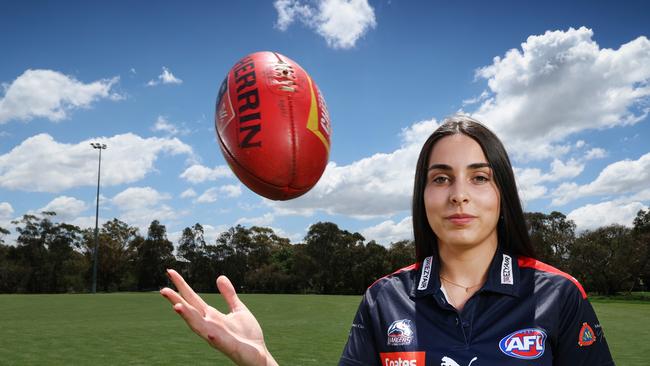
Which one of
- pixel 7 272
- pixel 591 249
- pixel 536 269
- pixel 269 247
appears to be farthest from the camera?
pixel 269 247

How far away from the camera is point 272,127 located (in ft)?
12.3

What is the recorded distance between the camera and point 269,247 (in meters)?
71.0

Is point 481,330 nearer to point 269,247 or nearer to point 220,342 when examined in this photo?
point 220,342

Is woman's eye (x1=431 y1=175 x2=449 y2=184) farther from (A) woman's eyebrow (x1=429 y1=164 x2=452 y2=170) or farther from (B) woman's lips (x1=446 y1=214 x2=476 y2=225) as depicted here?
(B) woman's lips (x1=446 y1=214 x2=476 y2=225)

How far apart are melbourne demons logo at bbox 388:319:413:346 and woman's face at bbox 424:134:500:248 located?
364mm

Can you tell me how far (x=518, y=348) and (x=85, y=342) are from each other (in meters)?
11.9

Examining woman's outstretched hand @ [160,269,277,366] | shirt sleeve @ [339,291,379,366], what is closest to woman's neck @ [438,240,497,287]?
shirt sleeve @ [339,291,379,366]

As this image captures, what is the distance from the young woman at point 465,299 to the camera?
192 centimetres

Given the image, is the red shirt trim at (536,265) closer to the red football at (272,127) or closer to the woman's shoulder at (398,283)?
the woman's shoulder at (398,283)

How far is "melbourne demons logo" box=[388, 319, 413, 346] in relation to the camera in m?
2.03

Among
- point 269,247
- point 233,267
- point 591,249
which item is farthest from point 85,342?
point 269,247

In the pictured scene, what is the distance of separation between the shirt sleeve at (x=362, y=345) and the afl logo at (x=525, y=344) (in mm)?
500

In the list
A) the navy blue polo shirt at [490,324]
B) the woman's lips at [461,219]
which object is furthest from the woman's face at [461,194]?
the navy blue polo shirt at [490,324]

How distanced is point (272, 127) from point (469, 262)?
2.04 m
